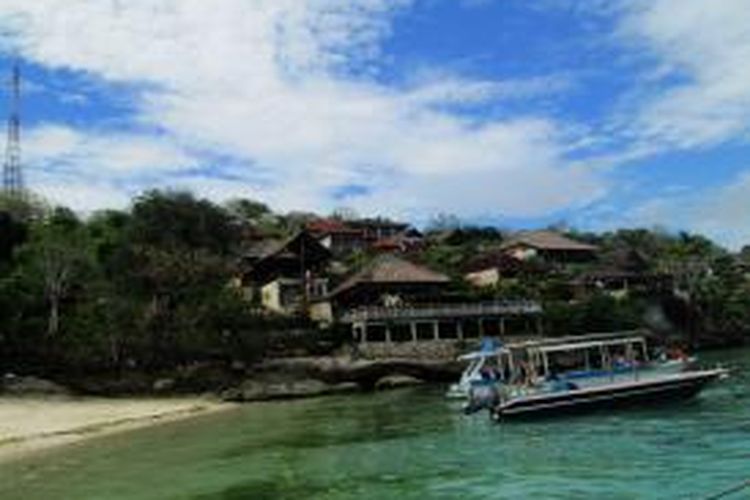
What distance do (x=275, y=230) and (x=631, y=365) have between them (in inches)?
3275

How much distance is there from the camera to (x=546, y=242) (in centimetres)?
11569

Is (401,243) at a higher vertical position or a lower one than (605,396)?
higher

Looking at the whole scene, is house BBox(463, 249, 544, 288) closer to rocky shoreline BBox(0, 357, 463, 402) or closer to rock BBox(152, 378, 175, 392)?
rocky shoreline BBox(0, 357, 463, 402)

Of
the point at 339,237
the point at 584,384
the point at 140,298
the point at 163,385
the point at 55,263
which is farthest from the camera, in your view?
the point at 339,237

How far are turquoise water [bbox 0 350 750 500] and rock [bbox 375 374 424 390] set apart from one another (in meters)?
21.6

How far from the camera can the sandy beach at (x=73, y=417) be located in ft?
142

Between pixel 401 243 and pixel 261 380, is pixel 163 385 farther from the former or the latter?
pixel 401 243

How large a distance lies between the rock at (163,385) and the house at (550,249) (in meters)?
53.4

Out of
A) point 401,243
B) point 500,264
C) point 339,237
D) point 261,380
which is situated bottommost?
point 261,380

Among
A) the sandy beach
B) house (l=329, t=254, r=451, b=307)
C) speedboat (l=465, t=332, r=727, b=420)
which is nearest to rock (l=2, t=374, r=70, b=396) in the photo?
the sandy beach

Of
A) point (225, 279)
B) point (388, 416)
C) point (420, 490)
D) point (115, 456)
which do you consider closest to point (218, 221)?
point (225, 279)

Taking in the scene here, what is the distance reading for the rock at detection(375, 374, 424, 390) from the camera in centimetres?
7062

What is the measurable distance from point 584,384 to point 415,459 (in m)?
14.0

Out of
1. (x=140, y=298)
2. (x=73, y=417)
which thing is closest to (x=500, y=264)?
(x=140, y=298)
